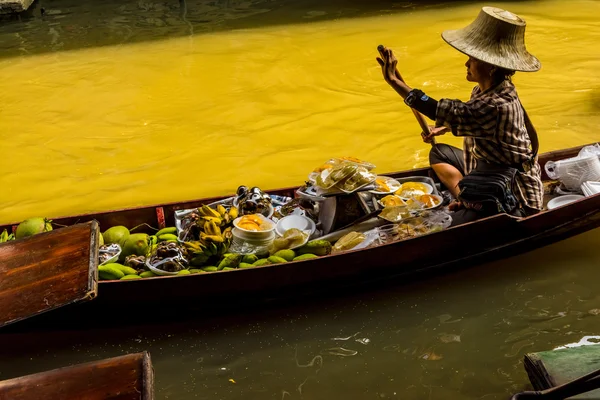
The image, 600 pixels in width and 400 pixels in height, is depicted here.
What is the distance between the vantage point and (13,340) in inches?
165

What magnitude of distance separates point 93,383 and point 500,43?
3.14 meters

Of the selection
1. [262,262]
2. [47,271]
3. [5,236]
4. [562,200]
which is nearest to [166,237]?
[262,262]

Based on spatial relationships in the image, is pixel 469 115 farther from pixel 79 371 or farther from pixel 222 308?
pixel 79 371

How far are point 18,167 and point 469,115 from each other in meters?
4.84

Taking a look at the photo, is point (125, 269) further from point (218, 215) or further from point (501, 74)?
point (501, 74)

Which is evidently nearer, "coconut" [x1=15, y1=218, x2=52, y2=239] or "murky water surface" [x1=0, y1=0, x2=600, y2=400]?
"murky water surface" [x1=0, y1=0, x2=600, y2=400]

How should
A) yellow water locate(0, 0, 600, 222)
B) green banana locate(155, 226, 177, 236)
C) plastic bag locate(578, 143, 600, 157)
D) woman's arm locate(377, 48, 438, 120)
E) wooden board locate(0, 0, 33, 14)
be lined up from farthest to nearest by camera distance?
wooden board locate(0, 0, 33, 14) → yellow water locate(0, 0, 600, 222) → plastic bag locate(578, 143, 600, 157) → green banana locate(155, 226, 177, 236) → woman's arm locate(377, 48, 438, 120)

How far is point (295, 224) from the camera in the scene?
454 cm

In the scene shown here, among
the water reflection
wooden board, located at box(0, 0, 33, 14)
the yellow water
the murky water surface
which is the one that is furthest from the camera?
wooden board, located at box(0, 0, 33, 14)

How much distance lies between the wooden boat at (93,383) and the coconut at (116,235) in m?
2.12

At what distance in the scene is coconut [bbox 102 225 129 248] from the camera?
445cm

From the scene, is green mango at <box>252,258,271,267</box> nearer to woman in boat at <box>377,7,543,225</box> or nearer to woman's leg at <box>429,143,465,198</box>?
woman in boat at <box>377,7,543,225</box>

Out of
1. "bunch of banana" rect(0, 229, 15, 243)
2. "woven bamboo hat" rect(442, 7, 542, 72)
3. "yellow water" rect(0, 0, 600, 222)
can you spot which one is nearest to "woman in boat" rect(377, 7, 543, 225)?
"woven bamboo hat" rect(442, 7, 542, 72)

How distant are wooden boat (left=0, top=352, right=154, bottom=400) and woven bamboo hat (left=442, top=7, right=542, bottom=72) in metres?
2.82
